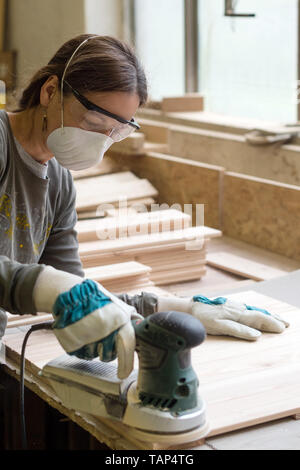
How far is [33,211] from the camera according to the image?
2389 mm

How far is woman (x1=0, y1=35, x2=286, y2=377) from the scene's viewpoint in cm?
212

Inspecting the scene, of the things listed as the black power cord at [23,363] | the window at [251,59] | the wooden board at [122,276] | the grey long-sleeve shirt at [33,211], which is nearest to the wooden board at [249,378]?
the black power cord at [23,363]

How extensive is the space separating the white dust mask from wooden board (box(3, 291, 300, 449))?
618 mm

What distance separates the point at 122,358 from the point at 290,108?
3707 millimetres

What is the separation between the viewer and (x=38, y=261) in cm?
257

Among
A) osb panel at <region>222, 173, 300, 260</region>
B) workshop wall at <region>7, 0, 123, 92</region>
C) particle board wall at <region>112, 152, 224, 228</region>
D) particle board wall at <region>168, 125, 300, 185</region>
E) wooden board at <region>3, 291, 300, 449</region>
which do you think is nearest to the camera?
wooden board at <region>3, 291, 300, 449</region>

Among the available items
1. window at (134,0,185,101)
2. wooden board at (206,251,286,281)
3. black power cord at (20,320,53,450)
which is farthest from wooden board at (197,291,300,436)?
window at (134,0,185,101)

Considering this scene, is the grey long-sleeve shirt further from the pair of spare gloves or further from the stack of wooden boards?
the stack of wooden boards

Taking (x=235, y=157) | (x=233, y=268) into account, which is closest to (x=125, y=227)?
(x=233, y=268)

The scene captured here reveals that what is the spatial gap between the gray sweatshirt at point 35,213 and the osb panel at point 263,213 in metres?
1.79

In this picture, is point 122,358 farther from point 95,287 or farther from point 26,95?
point 26,95

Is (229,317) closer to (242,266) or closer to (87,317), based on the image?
(87,317)

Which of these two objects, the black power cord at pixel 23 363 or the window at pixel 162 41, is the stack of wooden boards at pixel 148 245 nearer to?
the black power cord at pixel 23 363

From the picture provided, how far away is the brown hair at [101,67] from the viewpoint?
6.86 ft
